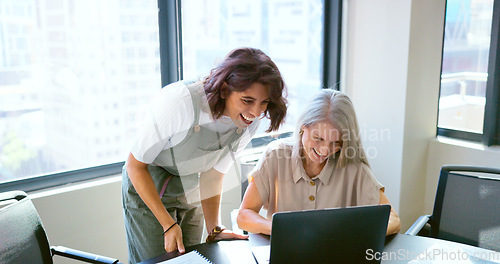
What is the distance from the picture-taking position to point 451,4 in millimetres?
2949

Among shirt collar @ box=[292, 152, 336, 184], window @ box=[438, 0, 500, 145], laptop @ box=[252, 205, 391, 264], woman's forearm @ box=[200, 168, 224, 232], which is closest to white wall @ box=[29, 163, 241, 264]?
woman's forearm @ box=[200, 168, 224, 232]

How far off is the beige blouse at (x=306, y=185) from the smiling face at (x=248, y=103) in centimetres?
28

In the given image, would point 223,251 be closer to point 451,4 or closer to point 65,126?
point 65,126

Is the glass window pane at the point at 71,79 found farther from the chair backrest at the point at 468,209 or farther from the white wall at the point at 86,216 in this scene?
the chair backrest at the point at 468,209

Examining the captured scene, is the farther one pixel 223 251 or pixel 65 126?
pixel 65 126

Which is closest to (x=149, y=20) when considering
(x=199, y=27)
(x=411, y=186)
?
(x=199, y=27)

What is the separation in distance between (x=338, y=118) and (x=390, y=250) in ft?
1.61

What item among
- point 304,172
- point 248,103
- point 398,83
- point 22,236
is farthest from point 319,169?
point 398,83

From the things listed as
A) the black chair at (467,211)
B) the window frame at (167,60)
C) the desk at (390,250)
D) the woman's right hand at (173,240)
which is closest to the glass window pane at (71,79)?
the window frame at (167,60)

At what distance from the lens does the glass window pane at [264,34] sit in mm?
2641

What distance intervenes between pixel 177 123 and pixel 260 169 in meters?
0.39

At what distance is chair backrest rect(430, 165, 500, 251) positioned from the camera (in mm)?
1891

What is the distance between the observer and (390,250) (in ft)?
5.01

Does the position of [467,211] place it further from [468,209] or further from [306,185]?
[306,185]
